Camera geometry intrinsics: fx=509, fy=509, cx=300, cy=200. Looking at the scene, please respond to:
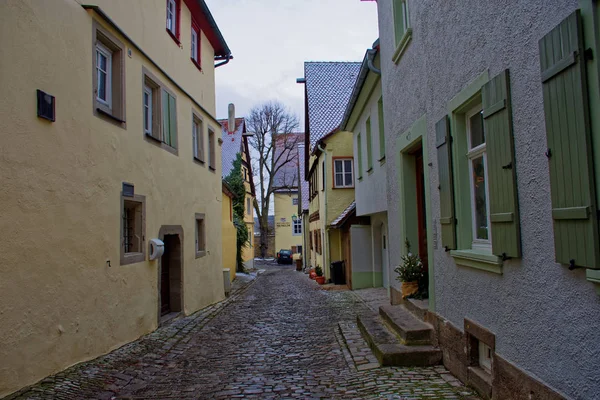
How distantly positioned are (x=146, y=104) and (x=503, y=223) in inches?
292

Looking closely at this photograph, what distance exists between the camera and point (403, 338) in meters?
6.27

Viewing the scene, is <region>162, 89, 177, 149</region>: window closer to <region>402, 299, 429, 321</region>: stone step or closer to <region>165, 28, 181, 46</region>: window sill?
<region>165, 28, 181, 46</region>: window sill

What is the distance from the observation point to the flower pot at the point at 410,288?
737cm

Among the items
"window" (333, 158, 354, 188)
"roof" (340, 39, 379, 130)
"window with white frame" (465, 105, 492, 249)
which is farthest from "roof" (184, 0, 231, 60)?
"window with white frame" (465, 105, 492, 249)

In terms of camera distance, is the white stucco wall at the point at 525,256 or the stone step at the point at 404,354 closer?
the white stucco wall at the point at 525,256

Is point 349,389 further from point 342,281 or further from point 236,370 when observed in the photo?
point 342,281

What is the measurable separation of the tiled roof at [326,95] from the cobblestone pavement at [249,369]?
13.9 metres

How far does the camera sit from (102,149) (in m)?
7.07

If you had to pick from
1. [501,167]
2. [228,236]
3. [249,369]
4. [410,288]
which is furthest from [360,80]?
[228,236]

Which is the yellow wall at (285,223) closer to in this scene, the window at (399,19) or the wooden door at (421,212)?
the wooden door at (421,212)

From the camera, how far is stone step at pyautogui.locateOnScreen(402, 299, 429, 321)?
6.68 meters

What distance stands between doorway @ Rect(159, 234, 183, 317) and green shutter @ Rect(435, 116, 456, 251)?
659 cm

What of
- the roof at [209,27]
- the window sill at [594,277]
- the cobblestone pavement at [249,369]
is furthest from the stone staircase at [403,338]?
the roof at [209,27]

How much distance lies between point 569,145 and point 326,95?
21.0 metres
